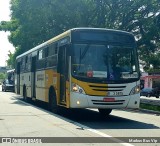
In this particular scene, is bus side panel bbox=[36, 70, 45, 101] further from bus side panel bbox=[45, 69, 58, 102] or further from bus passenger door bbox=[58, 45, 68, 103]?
bus passenger door bbox=[58, 45, 68, 103]

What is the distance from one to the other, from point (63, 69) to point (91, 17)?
55.9ft

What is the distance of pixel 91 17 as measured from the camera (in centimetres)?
3173

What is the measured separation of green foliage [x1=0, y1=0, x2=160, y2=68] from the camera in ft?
99.5

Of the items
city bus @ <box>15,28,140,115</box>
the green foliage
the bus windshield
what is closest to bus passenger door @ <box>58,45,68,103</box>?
city bus @ <box>15,28,140,115</box>

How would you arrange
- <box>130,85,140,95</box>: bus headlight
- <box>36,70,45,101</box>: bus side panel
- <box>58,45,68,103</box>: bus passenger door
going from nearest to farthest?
<box>130,85,140,95</box>: bus headlight → <box>58,45,68,103</box>: bus passenger door → <box>36,70,45,101</box>: bus side panel

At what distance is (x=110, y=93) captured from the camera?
14016 mm

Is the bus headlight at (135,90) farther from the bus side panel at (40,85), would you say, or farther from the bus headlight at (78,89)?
the bus side panel at (40,85)

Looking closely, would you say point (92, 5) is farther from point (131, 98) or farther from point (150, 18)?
point (131, 98)

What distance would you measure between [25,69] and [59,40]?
953cm

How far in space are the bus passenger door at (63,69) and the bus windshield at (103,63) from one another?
857mm

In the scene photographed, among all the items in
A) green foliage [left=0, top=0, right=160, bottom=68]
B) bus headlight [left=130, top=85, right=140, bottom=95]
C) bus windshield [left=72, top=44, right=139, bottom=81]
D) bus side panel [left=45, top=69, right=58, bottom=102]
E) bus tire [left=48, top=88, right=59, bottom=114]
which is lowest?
bus tire [left=48, top=88, right=59, bottom=114]

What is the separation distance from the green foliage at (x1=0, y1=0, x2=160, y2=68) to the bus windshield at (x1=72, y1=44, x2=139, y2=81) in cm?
1623

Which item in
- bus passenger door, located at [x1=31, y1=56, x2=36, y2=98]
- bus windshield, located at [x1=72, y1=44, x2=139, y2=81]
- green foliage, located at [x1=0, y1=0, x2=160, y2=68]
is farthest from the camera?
green foliage, located at [x1=0, y1=0, x2=160, y2=68]

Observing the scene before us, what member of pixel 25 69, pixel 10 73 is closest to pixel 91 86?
pixel 25 69
